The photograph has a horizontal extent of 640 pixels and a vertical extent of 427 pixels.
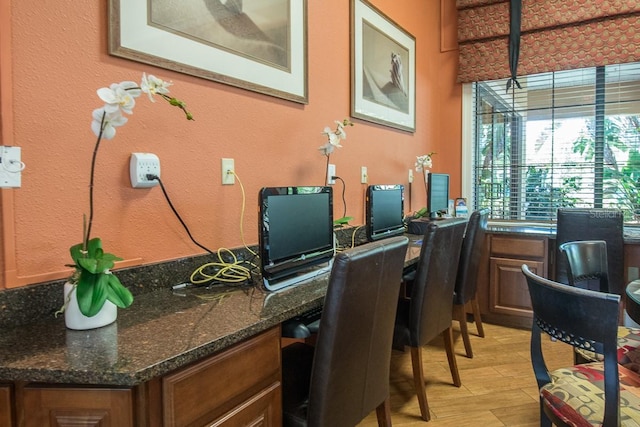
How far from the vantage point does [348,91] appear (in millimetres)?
2545

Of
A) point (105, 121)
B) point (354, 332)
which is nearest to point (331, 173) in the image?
point (354, 332)

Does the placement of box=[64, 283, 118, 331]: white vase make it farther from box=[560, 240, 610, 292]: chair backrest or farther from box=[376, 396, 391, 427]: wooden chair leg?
box=[560, 240, 610, 292]: chair backrest

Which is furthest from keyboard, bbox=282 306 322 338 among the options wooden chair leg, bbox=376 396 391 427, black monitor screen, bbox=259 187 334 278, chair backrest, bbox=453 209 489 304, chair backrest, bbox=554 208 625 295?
chair backrest, bbox=554 208 625 295

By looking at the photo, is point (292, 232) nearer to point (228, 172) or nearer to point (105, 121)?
point (228, 172)

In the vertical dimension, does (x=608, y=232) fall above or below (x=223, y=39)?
below

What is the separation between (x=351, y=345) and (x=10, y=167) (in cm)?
102

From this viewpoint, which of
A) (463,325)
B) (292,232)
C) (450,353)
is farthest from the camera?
(463,325)

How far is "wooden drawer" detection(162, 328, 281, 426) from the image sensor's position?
34.1 inches

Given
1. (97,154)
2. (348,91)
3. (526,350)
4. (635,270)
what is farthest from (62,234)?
(635,270)

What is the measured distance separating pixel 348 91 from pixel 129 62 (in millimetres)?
1465

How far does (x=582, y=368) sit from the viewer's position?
1399 millimetres

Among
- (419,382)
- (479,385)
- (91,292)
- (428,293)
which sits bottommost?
(479,385)

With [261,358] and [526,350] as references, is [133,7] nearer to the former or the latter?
[261,358]

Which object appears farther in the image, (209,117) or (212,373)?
(209,117)
